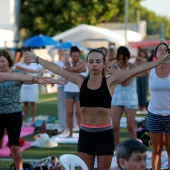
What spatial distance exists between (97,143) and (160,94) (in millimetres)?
1532

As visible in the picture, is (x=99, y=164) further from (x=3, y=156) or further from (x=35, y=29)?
(x=35, y=29)

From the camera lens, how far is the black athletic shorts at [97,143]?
654 centimetres

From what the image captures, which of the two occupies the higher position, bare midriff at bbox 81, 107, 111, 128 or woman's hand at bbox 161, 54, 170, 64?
woman's hand at bbox 161, 54, 170, 64

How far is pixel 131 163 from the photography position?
15.7ft

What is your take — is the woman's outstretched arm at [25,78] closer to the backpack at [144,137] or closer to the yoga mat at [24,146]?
the yoga mat at [24,146]

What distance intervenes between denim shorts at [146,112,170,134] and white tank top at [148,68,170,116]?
0.18 ft

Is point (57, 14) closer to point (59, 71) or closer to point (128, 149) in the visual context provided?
point (59, 71)

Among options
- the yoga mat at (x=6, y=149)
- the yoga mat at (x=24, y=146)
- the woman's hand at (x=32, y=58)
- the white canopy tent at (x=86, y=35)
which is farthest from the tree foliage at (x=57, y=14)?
the woman's hand at (x=32, y=58)

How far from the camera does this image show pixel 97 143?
6566 millimetres

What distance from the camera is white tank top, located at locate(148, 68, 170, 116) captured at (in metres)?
7.66

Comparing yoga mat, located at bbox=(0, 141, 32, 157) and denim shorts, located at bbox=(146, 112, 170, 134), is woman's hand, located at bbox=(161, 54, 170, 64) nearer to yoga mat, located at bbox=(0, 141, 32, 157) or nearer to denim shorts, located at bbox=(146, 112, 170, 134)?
denim shorts, located at bbox=(146, 112, 170, 134)

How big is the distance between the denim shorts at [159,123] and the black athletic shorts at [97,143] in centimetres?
130

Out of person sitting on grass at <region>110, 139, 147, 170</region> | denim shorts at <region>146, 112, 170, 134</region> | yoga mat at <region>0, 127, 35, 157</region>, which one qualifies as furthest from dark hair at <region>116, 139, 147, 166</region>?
yoga mat at <region>0, 127, 35, 157</region>

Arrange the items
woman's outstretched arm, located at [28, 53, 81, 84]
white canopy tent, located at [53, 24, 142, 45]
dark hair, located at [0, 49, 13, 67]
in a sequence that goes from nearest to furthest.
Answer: woman's outstretched arm, located at [28, 53, 81, 84] → dark hair, located at [0, 49, 13, 67] → white canopy tent, located at [53, 24, 142, 45]
